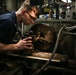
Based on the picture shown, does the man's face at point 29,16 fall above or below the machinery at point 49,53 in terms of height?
above

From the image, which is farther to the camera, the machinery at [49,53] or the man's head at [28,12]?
the man's head at [28,12]

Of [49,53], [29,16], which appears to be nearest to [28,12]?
[29,16]

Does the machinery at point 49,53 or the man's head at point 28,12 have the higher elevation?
the man's head at point 28,12

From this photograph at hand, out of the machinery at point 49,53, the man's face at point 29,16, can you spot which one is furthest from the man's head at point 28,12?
the machinery at point 49,53

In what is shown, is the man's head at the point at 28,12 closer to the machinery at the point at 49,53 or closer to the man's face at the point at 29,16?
the man's face at the point at 29,16

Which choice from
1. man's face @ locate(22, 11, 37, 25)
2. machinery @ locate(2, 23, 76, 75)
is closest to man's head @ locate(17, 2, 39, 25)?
man's face @ locate(22, 11, 37, 25)

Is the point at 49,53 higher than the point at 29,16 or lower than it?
lower

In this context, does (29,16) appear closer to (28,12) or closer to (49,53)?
(28,12)

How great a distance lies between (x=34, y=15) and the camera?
1.48m

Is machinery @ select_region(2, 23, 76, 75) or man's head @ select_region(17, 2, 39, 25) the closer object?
machinery @ select_region(2, 23, 76, 75)

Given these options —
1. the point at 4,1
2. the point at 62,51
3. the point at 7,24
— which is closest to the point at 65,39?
the point at 62,51

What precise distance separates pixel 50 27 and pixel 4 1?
335cm

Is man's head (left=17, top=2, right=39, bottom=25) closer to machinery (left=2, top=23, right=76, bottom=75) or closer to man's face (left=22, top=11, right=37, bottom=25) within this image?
man's face (left=22, top=11, right=37, bottom=25)

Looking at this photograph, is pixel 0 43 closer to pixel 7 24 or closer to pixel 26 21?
pixel 7 24
